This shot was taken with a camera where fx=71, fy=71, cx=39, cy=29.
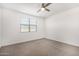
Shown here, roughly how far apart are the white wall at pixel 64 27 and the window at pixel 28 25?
298mm

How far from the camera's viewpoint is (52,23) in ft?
5.10

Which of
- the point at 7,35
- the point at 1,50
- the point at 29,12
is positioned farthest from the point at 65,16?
the point at 1,50

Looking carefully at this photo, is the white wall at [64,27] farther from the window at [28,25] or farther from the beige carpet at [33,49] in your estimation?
the window at [28,25]

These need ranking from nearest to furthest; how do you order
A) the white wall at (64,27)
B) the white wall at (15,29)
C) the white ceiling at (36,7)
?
the white ceiling at (36,7)
the white wall at (15,29)
the white wall at (64,27)

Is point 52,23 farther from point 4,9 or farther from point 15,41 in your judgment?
point 4,9

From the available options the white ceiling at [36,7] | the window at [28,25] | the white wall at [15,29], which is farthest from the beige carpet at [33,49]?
the white ceiling at [36,7]

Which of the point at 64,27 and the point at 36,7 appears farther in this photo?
the point at 64,27

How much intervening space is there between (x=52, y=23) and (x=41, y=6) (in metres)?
0.45

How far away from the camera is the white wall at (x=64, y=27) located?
1510 mm

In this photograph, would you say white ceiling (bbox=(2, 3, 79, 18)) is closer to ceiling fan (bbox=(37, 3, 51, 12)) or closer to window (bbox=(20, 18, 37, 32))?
ceiling fan (bbox=(37, 3, 51, 12))

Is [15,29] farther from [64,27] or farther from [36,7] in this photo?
[64,27]

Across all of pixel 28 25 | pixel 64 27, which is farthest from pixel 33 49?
pixel 64 27

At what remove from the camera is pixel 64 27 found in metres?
1.58

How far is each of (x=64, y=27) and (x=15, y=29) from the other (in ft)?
3.45
